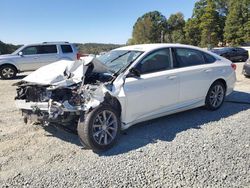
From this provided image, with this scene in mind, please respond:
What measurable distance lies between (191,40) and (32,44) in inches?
2279

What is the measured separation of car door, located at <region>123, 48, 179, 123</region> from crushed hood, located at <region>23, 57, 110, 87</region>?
0.61m

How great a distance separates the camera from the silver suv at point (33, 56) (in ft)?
47.5

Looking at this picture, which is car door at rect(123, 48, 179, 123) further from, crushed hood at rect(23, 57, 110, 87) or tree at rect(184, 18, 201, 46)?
tree at rect(184, 18, 201, 46)

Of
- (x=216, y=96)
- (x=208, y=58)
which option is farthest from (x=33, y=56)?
(x=216, y=96)

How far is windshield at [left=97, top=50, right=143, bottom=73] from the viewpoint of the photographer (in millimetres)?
5391

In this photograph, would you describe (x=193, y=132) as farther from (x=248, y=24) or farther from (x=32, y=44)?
(x=248, y=24)

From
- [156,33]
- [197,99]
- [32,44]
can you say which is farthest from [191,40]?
[197,99]

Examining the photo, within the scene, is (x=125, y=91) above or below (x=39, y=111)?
above

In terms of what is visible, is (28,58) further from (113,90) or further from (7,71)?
(113,90)

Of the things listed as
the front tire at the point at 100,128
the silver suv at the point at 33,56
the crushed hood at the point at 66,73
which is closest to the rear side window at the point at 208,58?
the crushed hood at the point at 66,73

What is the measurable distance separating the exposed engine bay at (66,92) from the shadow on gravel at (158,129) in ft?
1.34

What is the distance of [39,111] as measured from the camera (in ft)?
15.6

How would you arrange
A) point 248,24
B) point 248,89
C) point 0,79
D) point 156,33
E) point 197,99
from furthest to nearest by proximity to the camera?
point 156,33, point 248,24, point 0,79, point 248,89, point 197,99

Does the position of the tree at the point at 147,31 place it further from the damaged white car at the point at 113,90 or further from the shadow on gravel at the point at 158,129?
the damaged white car at the point at 113,90
